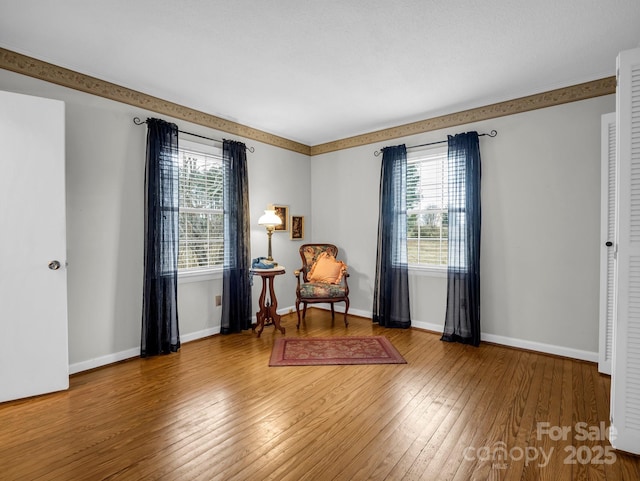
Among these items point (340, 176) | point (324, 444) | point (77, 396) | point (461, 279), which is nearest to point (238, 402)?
point (324, 444)

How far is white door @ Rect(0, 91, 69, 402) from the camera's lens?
2.36 m

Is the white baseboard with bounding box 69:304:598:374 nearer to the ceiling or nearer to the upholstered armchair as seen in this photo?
the upholstered armchair

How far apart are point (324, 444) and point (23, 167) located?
2904 millimetres

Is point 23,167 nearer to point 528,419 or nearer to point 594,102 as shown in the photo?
point 528,419

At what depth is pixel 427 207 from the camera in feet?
13.6

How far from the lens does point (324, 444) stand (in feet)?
6.34

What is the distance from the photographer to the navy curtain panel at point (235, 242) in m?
3.98

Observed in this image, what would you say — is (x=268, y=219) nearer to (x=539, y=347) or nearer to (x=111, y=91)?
(x=111, y=91)

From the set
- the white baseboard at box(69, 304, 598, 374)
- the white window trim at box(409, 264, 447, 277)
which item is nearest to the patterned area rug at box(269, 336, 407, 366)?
the white baseboard at box(69, 304, 598, 374)

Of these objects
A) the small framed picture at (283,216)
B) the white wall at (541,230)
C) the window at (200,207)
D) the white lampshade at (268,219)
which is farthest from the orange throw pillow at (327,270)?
the window at (200,207)

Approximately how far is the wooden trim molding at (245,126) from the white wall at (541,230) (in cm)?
9

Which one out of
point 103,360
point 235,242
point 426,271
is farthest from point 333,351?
point 103,360

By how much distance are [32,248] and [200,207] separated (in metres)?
1.64

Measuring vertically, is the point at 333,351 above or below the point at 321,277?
below
